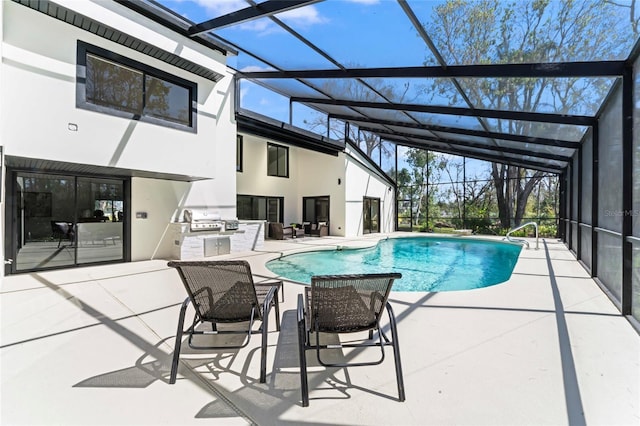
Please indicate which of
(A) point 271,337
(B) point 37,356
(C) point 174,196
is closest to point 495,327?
(A) point 271,337

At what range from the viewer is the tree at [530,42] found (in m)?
3.30

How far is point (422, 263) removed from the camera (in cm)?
905

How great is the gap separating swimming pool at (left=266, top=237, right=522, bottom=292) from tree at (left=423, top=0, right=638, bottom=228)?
3.92m

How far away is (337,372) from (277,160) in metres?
12.9

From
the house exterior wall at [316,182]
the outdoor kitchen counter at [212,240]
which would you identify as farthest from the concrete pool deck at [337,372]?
the house exterior wall at [316,182]

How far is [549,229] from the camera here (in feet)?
48.3

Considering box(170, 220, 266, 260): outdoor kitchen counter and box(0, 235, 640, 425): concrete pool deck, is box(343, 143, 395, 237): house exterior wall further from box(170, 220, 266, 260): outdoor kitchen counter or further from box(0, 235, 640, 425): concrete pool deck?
box(0, 235, 640, 425): concrete pool deck

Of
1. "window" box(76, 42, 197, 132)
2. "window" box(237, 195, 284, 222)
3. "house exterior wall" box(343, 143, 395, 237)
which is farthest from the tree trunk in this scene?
"window" box(76, 42, 197, 132)

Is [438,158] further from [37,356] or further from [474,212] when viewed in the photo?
[37,356]

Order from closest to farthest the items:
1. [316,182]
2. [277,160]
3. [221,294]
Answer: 1. [221,294]
2. [277,160]
3. [316,182]

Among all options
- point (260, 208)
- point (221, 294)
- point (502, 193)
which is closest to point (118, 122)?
point (221, 294)

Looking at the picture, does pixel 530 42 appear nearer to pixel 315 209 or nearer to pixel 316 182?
pixel 316 182

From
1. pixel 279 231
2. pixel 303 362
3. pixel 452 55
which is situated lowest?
pixel 303 362

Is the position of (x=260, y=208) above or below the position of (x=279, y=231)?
above
